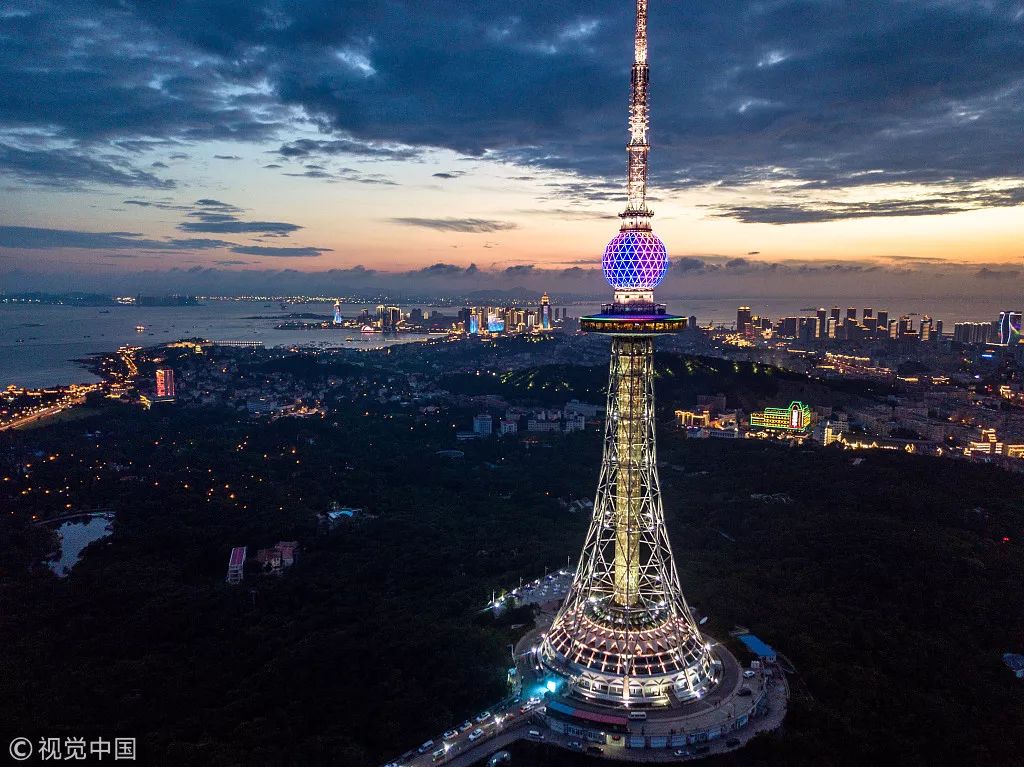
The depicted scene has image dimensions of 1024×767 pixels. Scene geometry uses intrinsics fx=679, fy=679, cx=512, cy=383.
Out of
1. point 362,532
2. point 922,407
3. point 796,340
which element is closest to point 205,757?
point 362,532

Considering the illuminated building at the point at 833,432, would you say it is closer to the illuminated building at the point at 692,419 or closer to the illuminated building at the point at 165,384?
the illuminated building at the point at 692,419

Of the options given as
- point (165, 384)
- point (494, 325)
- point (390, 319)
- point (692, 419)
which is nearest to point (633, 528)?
point (692, 419)

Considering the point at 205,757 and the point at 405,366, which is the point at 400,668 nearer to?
the point at 205,757

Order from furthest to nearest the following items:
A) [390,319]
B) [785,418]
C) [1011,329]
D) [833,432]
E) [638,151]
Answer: [390,319], [1011,329], [785,418], [833,432], [638,151]

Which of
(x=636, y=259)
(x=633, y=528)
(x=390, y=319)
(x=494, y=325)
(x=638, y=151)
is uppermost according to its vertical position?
(x=638, y=151)

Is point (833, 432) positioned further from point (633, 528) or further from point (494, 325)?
point (494, 325)

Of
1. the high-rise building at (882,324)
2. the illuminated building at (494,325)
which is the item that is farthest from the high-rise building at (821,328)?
the illuminated building at (494,325)
